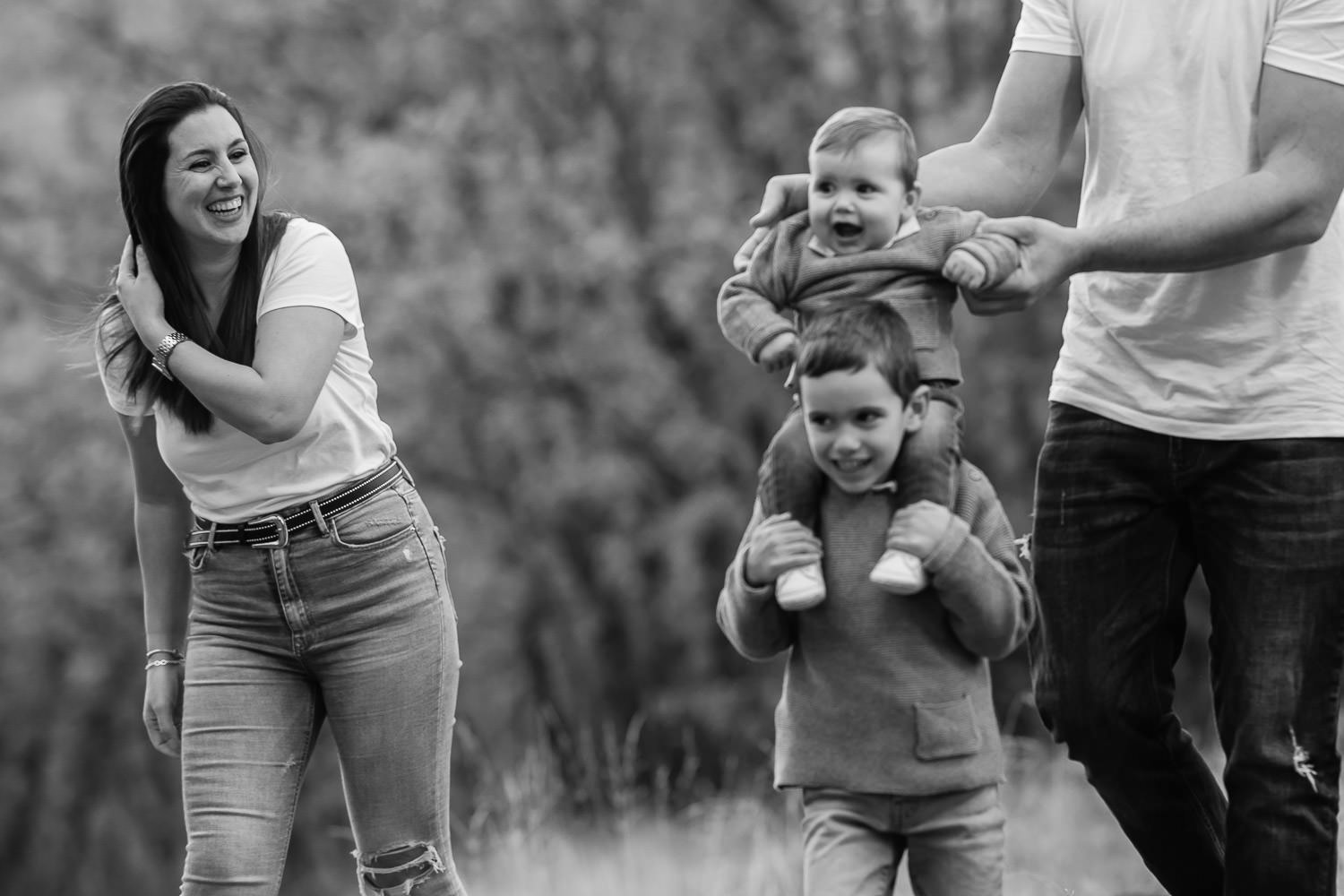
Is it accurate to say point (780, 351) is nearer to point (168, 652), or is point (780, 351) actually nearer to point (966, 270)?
point (966, 270)

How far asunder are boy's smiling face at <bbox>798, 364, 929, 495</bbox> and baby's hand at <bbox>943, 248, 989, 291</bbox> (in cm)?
17

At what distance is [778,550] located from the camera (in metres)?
Result: 2.59

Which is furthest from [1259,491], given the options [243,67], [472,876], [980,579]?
[243,67]

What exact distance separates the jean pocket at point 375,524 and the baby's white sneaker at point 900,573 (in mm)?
985

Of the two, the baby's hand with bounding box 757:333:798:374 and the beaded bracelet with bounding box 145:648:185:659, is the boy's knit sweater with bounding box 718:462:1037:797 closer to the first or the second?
the baby's hand with bounding box 757:333:798:374

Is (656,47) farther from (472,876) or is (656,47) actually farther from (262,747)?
(262,747)

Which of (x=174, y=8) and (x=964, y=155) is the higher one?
(x=174, y=8)

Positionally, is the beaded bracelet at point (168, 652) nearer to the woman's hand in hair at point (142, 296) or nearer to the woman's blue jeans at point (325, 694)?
the woman's blue jeans at point (325, 694)

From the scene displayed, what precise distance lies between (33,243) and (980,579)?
11.4 m

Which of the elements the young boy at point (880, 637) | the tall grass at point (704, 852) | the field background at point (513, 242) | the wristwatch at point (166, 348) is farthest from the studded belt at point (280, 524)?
the field background at point (513, 242)

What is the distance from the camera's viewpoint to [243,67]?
1261cm

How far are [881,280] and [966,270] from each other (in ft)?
0.43

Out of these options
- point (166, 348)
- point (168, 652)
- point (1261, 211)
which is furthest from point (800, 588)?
point (168, 652)

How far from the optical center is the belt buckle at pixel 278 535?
3.03m
